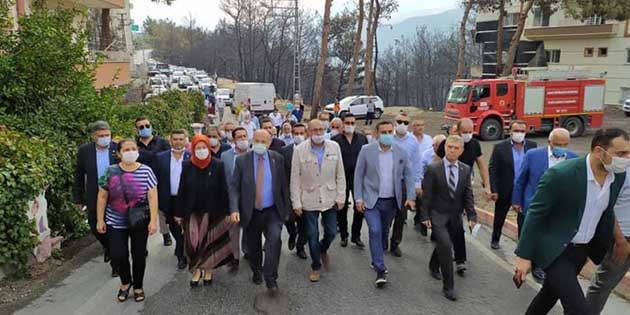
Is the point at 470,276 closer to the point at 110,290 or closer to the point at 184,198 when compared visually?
the point at 184,198

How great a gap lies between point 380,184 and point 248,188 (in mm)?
1433

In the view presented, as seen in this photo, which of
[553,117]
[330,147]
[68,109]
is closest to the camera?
[330,147]

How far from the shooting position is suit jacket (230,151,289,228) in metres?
4.88

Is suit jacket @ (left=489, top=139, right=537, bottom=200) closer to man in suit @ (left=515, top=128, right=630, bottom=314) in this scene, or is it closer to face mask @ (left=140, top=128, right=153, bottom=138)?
man in suit @ (left=515, top=128, right=630, bottom=314)

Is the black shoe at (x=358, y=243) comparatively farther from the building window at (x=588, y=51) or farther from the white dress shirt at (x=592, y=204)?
the building window at (x=588, y=51)

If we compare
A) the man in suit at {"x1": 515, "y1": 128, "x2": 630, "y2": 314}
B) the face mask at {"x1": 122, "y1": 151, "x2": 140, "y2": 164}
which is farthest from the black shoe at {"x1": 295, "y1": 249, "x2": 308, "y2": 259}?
the man in suit at {"x1": 515, "y1": 128, "x2": 630, "y2": 314}

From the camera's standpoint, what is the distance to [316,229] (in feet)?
17.5

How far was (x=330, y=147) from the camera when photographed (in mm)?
5391

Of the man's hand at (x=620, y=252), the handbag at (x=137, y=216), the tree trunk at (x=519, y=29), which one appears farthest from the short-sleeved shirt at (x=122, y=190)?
the tree trunk at (x=519, y=29)

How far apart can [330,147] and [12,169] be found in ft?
10.6

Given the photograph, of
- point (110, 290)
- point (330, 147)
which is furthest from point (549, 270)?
point (110, 290)

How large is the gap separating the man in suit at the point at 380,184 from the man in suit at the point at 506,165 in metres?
1.29

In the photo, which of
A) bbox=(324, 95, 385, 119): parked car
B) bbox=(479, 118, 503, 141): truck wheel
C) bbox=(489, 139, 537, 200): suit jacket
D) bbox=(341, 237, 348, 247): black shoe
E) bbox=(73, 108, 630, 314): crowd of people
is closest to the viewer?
bbox=(73, 108, 630, 314): crowd of people

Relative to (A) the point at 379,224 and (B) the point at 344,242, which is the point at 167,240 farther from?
(A) the point at 379,224
